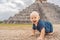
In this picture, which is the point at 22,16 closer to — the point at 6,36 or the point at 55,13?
the point at 55,13

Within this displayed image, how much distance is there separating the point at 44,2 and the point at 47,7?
7.23 ft

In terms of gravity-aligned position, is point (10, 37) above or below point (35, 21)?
below

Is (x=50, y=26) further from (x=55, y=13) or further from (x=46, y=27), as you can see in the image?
(x=55, y=13)

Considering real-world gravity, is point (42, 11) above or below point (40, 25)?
above

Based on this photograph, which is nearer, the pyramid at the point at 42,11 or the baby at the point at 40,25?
the baby at the point at 40,25

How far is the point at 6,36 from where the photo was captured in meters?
5.22

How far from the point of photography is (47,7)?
67.3m

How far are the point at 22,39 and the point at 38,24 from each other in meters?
0.43

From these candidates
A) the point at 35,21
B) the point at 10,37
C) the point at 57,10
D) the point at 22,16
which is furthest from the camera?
the point at 57,10

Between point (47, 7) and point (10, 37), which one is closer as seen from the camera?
point (10, 37)

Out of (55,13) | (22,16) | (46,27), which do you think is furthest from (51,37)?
(55,13)

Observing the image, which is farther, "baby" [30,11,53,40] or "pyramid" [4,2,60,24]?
"pyramid" [4,2,60,24]

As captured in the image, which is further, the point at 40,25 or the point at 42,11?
the point at 42,11

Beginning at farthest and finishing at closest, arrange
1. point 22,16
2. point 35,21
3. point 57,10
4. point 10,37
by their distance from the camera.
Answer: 1. point 57,10
2. point 22,16
3. point 10,37
4. point 35,21
